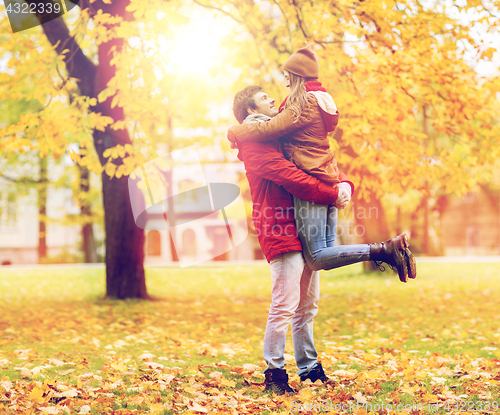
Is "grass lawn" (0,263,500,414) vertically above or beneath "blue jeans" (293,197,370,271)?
beneath

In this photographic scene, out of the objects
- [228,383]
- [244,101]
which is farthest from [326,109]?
[228,383]

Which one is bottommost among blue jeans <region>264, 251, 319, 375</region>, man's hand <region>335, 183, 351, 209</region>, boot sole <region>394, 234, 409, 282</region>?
blue jeans <region>264, 251, 319, 375</region>

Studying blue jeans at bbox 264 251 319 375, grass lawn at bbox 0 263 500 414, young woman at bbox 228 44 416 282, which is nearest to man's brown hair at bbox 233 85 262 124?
young woman at bbox 228 44 416 282

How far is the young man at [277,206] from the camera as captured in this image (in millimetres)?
3049

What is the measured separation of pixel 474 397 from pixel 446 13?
5266 millimetres

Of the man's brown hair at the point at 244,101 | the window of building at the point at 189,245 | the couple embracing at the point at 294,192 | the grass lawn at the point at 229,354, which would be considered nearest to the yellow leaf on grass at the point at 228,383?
the grass lawn at the point at 229,354

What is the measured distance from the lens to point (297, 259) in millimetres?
3146

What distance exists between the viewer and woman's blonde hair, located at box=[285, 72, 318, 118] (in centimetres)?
303

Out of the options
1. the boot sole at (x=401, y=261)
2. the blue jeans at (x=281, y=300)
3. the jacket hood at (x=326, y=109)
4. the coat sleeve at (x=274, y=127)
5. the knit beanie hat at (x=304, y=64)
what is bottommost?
the blue jeans at (x=281, y=300)

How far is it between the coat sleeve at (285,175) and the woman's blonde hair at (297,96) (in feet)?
0.88

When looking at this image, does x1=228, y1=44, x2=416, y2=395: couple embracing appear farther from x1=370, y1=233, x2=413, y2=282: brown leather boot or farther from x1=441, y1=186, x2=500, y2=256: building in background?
x1=441, y1=186, x2=500, y2=256: building in background

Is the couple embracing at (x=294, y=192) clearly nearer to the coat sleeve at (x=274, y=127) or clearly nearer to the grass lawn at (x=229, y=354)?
the coat sleeve at (x=274, y=127)

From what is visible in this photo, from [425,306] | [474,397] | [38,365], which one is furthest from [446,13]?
[38,365]

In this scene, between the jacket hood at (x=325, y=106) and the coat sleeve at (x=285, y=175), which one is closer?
the coat sleeve at (x=285, y=175)
